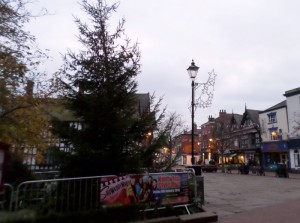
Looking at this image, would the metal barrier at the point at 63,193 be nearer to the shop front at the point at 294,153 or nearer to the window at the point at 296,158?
the shop front at the point at 294,153

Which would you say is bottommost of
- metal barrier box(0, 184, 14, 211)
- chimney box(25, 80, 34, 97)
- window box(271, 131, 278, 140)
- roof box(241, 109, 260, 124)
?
metal barrier box(0, 184, 14, 211)

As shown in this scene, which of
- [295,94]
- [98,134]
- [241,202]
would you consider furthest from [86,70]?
[295,94]

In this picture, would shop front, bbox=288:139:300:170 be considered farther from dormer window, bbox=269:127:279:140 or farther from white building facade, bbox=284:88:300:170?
dormer window, bbox=269:127:279:140

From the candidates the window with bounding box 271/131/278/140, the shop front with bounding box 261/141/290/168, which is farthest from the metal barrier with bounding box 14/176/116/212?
the window with bounding box 271/131/278/140

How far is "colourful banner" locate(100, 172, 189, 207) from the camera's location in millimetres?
8172

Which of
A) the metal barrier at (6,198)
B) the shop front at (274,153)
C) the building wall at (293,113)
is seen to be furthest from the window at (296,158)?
the metal barrier at (6,198)

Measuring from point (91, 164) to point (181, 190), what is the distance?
2855mm

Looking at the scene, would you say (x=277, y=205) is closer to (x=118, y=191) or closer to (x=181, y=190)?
(x=181, y=190)

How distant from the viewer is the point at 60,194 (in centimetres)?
764

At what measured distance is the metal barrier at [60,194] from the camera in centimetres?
740

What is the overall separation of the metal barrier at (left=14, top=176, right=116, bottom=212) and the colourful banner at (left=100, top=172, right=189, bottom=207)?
28 cm

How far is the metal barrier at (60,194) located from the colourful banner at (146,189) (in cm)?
28

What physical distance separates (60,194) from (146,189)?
2.41m

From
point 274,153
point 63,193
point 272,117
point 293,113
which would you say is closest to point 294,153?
point 274,153
